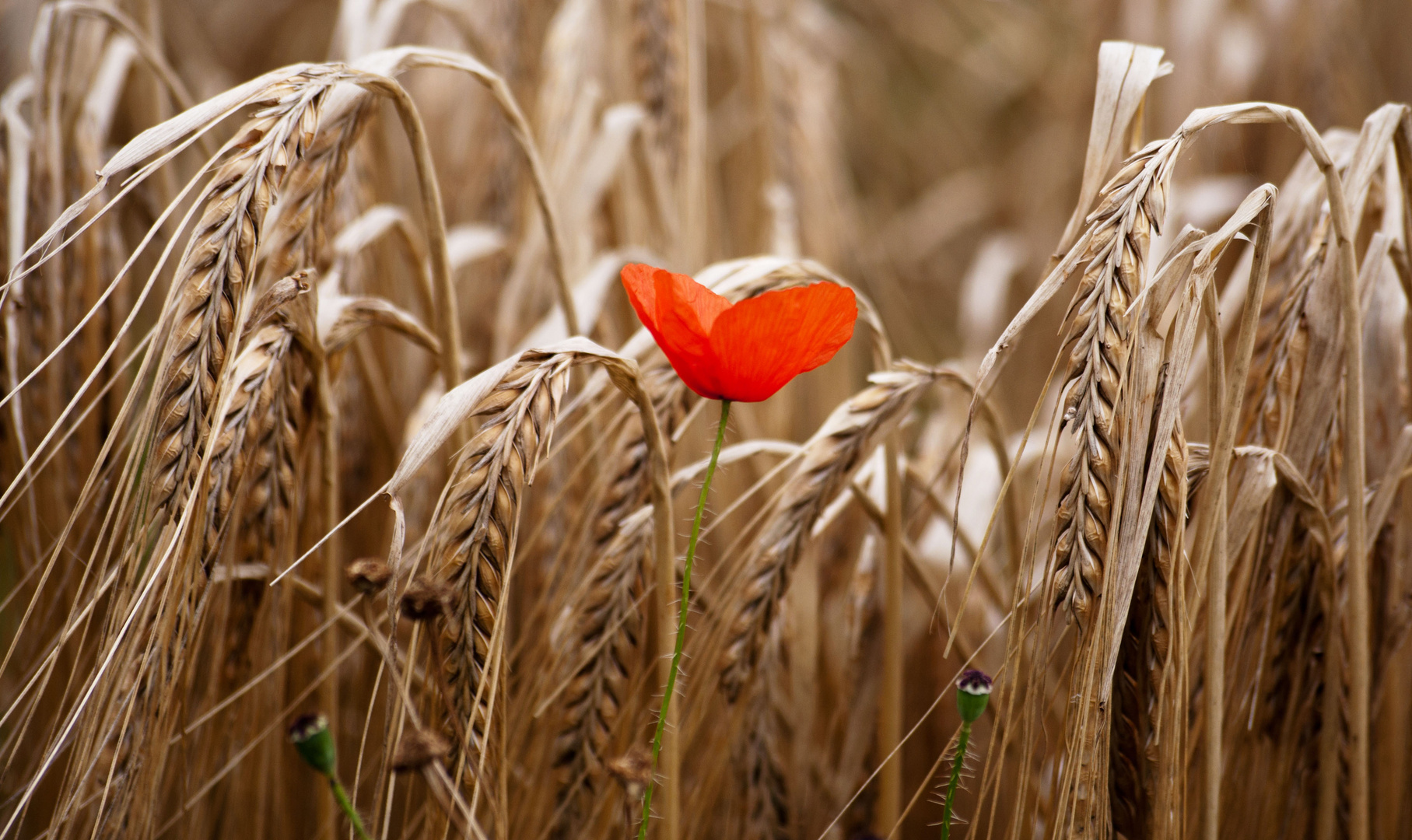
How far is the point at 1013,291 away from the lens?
2.34m

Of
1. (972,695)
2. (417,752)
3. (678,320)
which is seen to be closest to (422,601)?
(417,752)

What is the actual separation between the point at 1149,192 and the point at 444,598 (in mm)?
491

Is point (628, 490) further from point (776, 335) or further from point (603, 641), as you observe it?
point (776, 335)

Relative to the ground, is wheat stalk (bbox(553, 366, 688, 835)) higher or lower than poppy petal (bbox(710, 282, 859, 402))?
lower

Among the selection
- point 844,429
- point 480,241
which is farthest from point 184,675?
point 480,241

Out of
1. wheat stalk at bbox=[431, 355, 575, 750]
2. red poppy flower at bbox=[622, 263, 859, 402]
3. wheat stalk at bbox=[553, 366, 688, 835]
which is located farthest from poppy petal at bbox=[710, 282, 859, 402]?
wheat stalk at bbox=[553, 366, 688, 835]

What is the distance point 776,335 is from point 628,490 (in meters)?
0.27

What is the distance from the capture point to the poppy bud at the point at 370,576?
21.5 inches

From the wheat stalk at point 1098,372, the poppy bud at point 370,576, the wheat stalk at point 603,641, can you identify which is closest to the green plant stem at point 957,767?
the wheat stalk at point 1098,372

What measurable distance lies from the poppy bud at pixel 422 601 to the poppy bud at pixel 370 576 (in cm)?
5

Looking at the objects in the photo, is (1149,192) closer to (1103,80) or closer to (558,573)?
(1103,80)

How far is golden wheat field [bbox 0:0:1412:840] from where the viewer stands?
54cm

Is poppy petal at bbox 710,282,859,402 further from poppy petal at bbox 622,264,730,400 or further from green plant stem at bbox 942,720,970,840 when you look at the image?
green plant stem at bbox 942,720,970,840

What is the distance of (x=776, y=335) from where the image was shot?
1.80 feet
